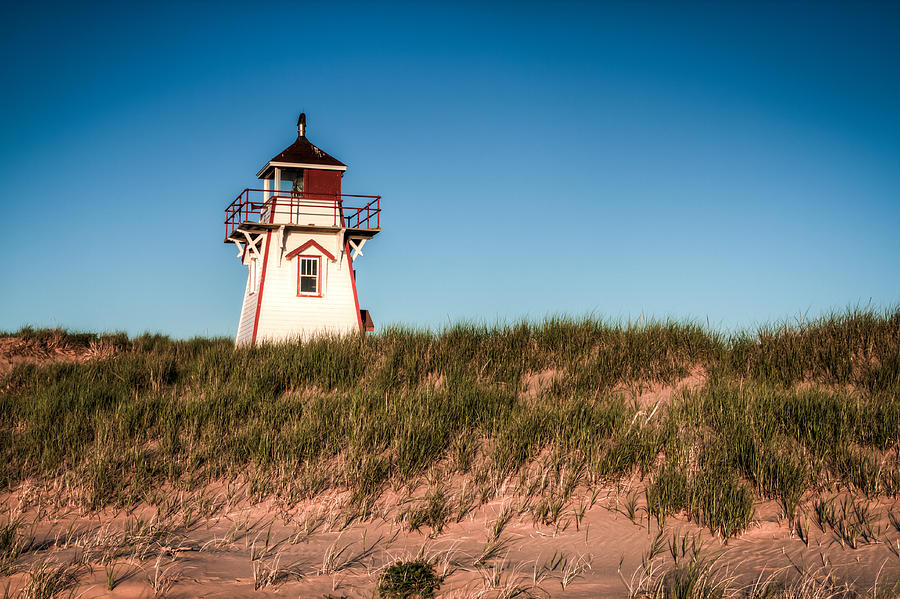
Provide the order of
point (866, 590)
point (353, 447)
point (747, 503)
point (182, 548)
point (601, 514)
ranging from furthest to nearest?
point (353, 447)
point (601, 514)
point (747, 503)
point (182, 548)
point (866, 590)

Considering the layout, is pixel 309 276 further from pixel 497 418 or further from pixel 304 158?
pixel 497 418

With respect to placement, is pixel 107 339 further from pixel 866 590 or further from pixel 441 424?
pixel 866 590

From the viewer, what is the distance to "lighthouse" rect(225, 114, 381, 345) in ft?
75.5

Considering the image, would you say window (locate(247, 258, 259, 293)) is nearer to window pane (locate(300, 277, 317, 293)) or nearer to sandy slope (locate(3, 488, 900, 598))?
window pane (locate(300, 277, 317, 293))

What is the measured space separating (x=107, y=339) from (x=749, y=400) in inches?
734

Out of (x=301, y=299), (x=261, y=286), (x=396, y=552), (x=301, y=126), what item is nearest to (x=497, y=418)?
(x=396, y=552)

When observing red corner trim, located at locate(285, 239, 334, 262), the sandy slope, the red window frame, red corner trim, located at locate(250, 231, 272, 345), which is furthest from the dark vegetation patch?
red corner trim, located at locate(285, 239, 334, 262)

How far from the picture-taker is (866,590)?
5.16 metres

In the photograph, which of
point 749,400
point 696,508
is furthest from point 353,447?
point 749,400

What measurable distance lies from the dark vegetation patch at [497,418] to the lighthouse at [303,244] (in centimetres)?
964

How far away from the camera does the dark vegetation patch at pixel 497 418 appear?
25.2 feet

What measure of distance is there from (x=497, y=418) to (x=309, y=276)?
1536 cm

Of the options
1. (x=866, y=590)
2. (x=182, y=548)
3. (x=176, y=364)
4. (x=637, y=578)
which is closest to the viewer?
(x=866, y=590)

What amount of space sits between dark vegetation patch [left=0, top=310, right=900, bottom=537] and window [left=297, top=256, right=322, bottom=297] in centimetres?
1008
